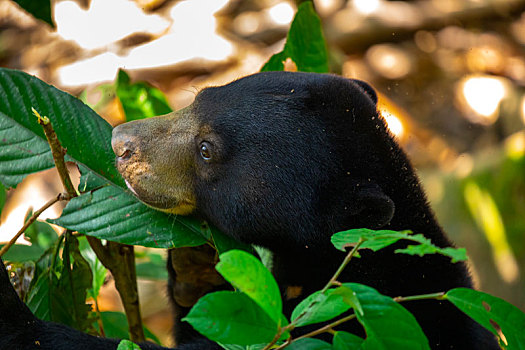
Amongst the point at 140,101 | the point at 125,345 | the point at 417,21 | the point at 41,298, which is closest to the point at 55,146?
the point at 41,298

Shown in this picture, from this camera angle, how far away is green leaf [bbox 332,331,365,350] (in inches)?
53.1

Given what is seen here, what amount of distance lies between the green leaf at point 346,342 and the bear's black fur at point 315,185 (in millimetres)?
922

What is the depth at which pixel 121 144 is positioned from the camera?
2400 mm

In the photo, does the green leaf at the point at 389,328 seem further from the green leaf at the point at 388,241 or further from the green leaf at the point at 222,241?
the green leaf at the point at 222,241

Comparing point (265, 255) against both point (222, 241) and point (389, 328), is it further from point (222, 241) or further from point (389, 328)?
point (389, 328)

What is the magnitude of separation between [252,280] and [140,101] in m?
1.91

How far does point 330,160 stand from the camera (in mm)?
2324

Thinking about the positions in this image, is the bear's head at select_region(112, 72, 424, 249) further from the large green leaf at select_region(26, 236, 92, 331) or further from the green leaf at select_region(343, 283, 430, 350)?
the green leaf at select_region(343, 283, 430, 350)

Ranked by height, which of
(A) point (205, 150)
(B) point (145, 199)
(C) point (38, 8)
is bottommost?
(B) point (145, 199)

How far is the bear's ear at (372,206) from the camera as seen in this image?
2232 mm

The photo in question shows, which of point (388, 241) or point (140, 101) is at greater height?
point (140, 101)

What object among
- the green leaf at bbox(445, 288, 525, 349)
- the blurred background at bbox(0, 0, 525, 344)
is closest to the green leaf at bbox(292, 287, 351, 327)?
the green leaf at bbox(445, 288, 525, 349)

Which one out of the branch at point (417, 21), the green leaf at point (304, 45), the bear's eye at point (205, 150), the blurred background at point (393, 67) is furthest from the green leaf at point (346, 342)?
the branch at point (417, 21)

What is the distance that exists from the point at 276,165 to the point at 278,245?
340mm
